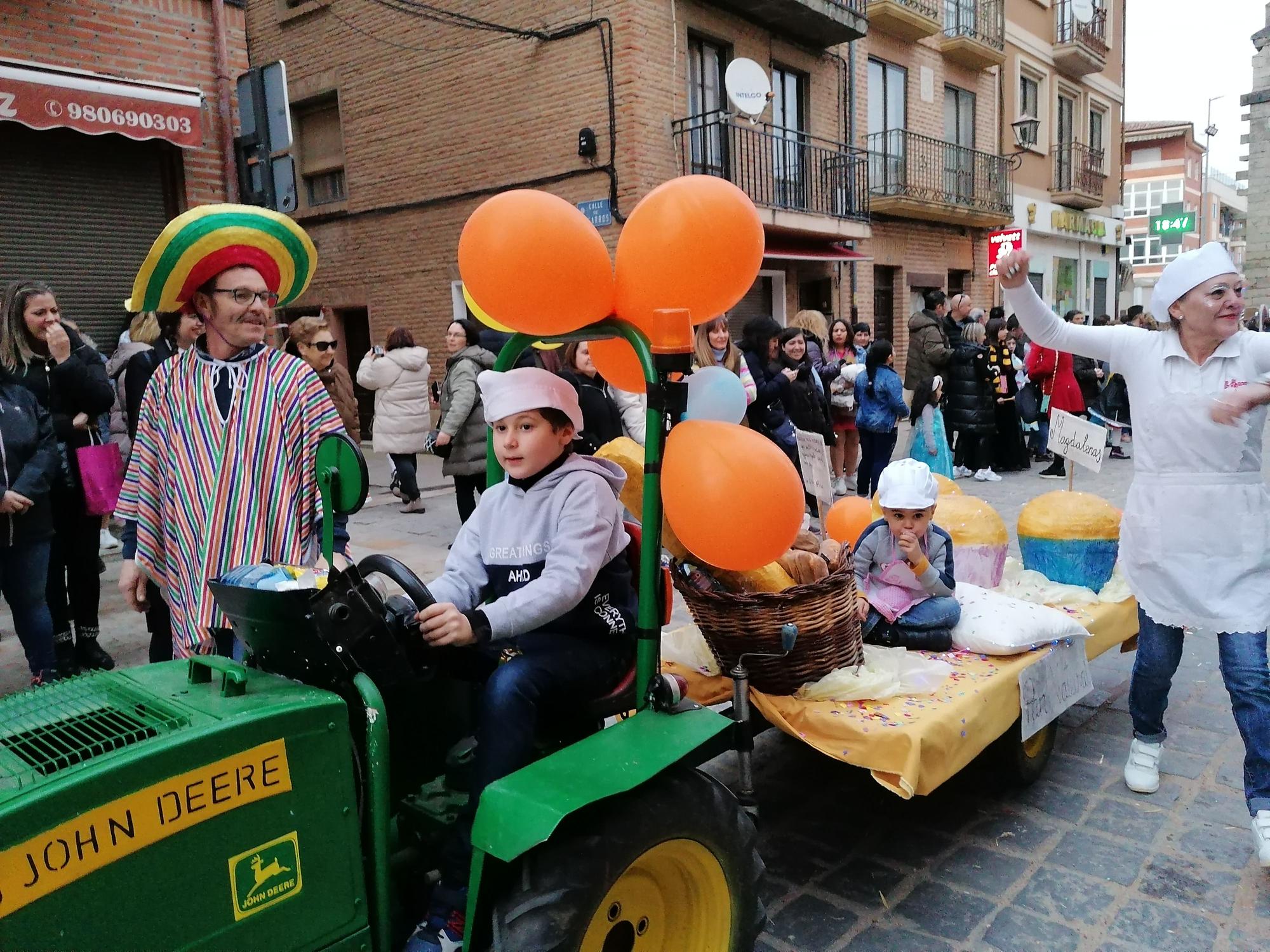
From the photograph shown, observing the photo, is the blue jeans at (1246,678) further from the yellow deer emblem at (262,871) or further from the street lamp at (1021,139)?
the street lamp at (1021,139)

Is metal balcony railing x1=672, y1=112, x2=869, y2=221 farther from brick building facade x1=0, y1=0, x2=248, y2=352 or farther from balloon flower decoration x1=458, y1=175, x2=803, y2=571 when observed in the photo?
balloon flower decoration x1=458, y1=175, x2=803, y2=571

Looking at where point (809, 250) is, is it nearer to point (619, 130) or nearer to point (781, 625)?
point (619, 130)

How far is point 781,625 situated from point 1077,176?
2454 cm

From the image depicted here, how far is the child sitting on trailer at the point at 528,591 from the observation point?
212 centimetres

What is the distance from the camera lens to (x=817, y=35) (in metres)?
15.7

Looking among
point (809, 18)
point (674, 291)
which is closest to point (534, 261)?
point (674, 291)

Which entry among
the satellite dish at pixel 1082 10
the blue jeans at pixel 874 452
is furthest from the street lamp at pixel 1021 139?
the blue jeans at pixel 874 452

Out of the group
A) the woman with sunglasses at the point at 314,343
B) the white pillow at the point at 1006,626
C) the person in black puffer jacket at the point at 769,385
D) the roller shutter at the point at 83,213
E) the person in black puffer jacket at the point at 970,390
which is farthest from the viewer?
the person in black puffer jacket at the point at 970,390

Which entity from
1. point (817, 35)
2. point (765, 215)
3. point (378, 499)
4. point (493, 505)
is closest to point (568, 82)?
point (765, 215)

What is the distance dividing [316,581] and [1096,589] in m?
3.62

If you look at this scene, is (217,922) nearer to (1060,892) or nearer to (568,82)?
(1060,892)

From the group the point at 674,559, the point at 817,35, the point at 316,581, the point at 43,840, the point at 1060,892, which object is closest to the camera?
the point at 43,840

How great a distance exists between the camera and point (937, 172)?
18.8 m

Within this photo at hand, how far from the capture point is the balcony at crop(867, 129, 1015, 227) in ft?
57.5
